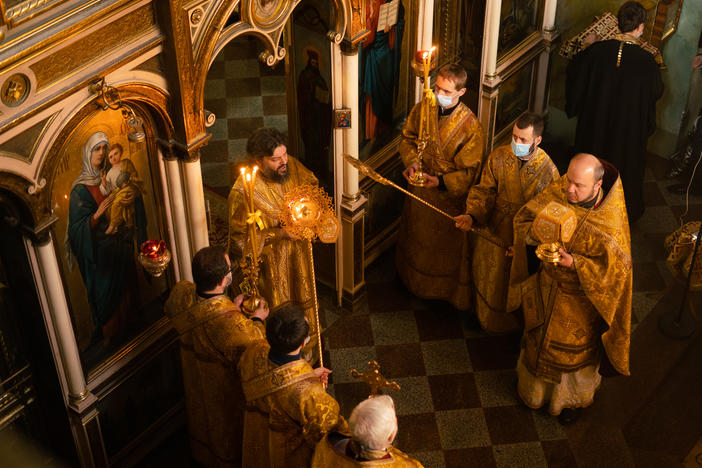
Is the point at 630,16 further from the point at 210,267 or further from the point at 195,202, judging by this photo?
the point at 210,267

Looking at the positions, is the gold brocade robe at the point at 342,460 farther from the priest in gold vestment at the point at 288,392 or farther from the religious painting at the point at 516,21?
the religious painting at the point at 516,21

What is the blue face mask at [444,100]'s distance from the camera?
19.6ft

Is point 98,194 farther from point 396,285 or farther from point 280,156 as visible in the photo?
point 396,285

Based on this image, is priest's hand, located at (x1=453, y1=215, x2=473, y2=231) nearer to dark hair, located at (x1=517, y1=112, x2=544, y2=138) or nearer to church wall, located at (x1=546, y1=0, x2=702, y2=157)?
dark hair, located at (x1=517, y1=112, x2=544, y2=138)

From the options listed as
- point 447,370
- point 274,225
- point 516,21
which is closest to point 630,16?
point 516,21

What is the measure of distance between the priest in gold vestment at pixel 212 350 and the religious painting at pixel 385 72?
76.9 inches

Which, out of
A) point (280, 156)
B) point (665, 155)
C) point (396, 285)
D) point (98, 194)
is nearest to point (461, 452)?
point (396, 285)

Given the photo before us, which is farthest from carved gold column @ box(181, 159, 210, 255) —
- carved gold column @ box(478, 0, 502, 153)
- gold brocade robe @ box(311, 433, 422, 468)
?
carved gold column @ box(478, 0, 502, 153)

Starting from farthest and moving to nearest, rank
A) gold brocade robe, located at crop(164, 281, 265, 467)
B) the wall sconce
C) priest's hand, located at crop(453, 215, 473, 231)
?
priest's hand, located at crop(453, 215, 473, 231), gold brocade robe, located at crop(164, 281, 265, 467), the wall sconce

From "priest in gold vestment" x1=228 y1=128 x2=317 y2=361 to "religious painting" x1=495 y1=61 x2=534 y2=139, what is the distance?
2.77 m

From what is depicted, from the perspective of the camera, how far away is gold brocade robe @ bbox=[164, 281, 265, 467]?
4.83 metres

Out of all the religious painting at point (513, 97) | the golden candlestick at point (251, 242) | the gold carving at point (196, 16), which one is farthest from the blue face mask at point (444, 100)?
the gold carving at point (196, 16)

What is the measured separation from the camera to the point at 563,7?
8203 mm

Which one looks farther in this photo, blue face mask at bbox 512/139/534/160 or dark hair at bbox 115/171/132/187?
blue face mask at bbox 512/139/534/160
